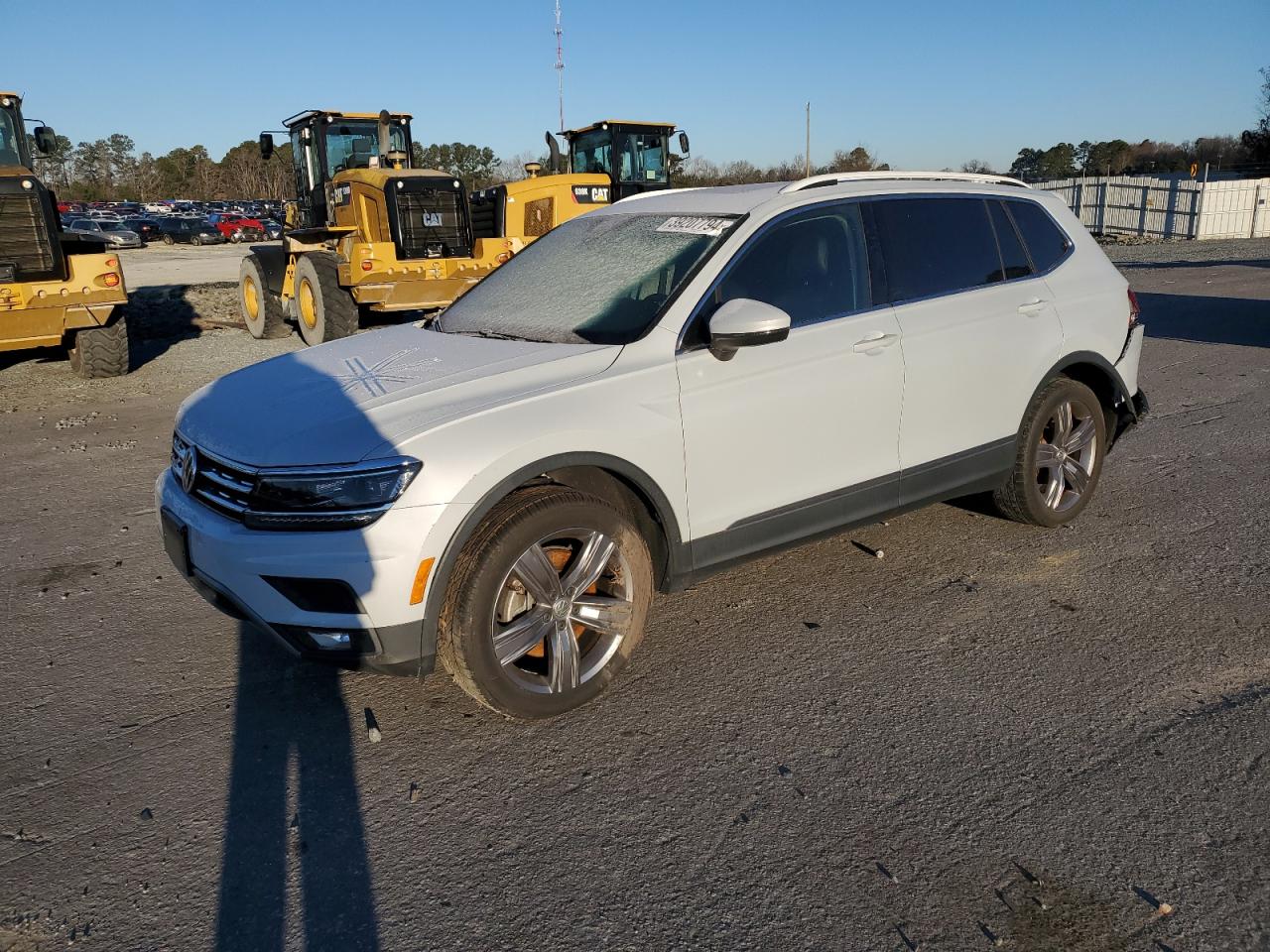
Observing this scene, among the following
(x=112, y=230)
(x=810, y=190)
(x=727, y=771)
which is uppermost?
(x=112, y=230)

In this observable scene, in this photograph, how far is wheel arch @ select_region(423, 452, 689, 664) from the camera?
313 cm

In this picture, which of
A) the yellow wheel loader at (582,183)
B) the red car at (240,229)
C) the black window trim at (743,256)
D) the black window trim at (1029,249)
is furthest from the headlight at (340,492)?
the red car at (240,229)

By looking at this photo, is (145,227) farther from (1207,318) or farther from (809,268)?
(809,268)

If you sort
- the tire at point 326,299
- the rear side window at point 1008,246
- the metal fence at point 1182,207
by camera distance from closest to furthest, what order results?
the rear side window at point 1008,246 → the tire at point 326,299 → the metal fence at point 1182,207

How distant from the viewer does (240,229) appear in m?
47.3

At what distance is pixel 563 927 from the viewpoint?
2488 millimetres

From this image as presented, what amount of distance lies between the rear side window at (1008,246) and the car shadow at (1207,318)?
7.48m

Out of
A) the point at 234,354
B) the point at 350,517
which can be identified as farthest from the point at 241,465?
the point at 234,354

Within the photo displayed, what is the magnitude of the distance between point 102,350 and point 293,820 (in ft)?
31.6

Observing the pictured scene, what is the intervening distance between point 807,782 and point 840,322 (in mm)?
1927

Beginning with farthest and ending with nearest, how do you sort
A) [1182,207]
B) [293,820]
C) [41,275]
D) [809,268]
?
[1182,207]
[41,275]
[809,268]
[293,820]

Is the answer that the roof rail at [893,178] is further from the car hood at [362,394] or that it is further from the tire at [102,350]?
the tire at [102,350]

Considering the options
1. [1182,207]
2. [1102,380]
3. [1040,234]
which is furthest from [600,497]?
[1182,207]

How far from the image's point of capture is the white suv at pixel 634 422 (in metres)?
3.10
